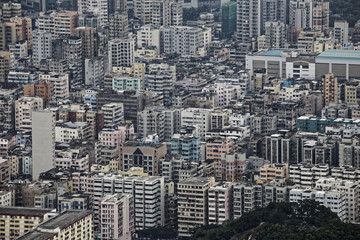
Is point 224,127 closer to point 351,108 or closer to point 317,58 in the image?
point 351,108

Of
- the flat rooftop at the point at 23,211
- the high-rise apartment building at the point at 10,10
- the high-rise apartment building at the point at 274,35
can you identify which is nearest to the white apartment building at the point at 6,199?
the flat rooftop at the point at 23,211

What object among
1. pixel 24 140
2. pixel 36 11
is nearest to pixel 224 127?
pixel 24 140

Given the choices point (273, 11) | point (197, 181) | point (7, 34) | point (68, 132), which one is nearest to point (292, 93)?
point (68, 132)

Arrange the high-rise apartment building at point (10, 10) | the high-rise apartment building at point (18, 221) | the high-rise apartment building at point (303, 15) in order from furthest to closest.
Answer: the high-rise apartment building at point (303, 15) < the high-rise apartment building at point (10, 10) < the high-rise apartment building at point (18, 221)

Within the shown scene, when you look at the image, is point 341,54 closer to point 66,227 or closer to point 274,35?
point 274,35

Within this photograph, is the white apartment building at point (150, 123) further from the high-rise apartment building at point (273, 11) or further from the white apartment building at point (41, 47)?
the high-rise apartment building at point (273, 11)

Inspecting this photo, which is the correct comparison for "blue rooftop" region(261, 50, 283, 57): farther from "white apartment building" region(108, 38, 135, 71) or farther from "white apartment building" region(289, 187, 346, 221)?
"white apartment building" region(289, 187, 346, 221)

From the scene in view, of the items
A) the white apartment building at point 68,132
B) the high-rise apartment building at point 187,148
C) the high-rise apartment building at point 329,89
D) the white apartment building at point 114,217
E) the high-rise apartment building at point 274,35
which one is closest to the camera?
the white apartment building at point 114,217
